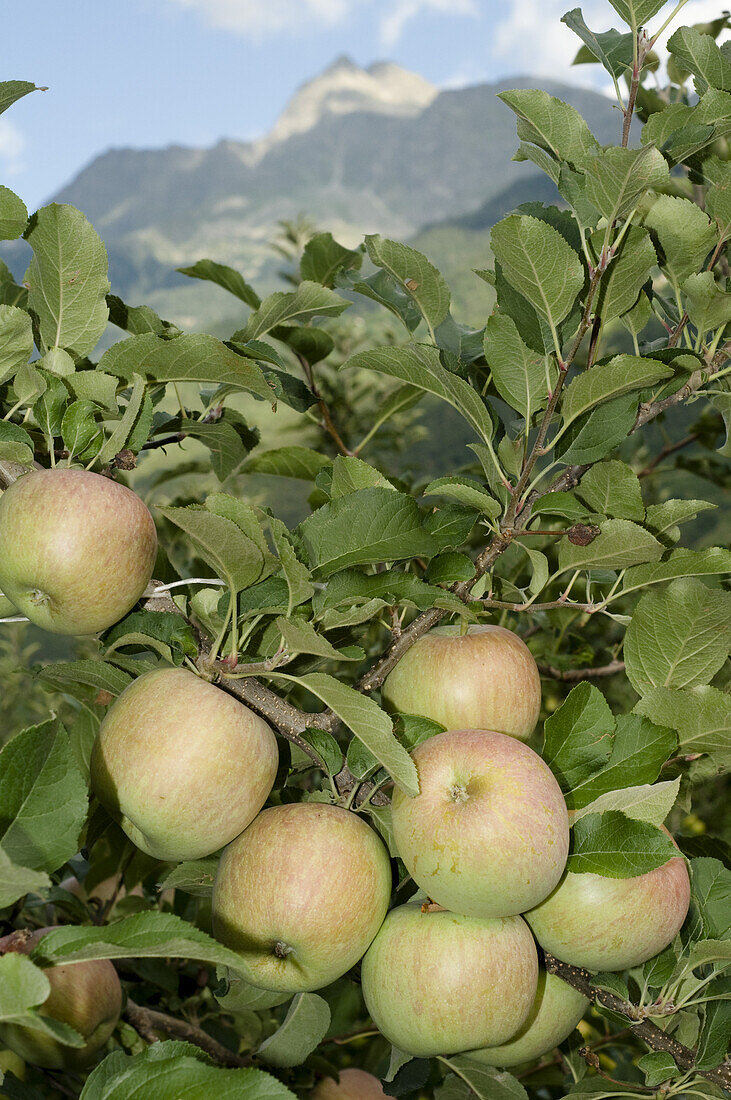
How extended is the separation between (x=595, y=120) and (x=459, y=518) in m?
44.7

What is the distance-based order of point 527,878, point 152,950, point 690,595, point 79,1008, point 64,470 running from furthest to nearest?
point 79,1008, point 690,595, point 64,470, point 527,878, point 152,950

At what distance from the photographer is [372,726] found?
778mm

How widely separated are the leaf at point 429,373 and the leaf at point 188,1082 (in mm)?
664

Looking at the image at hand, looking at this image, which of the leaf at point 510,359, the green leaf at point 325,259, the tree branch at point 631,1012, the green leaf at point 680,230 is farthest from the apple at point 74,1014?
the green leaf at point 680,230

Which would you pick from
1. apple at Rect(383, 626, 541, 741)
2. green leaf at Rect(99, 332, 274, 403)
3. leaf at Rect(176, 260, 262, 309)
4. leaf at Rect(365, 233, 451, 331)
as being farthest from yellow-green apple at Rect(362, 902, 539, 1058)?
leaf at Rect(176, 260, 262, 309)

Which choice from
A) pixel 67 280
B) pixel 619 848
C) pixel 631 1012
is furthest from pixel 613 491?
pixel 67 280

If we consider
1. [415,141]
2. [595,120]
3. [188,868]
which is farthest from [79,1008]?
[415,141]

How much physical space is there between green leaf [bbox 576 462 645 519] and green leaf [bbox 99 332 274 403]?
16.5 inches

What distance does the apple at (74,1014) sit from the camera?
3.78 feet

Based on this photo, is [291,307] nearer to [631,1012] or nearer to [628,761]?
[628,761]

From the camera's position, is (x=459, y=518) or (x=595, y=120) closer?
(x=459, y=518)

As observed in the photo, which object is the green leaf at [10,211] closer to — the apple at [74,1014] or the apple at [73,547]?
the apple at [73,547]

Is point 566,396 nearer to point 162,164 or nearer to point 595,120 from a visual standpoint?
point 595,120

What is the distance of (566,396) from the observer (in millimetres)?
879
